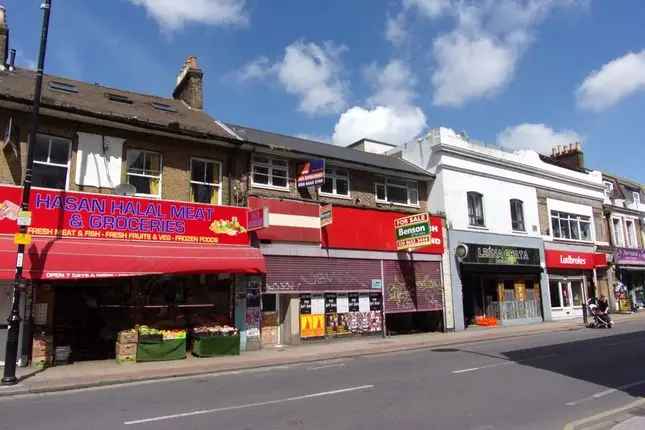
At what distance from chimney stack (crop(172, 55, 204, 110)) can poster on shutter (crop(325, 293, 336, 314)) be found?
986cm

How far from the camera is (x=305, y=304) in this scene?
64.8 ft

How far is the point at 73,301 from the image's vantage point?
53.4ft

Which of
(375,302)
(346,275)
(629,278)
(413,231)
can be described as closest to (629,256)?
(629,278)

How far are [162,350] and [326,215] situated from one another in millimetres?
7835

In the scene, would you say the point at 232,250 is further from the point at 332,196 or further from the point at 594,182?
the point at 594,182

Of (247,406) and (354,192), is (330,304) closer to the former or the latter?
(354,192)

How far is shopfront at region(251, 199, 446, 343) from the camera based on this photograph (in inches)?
755

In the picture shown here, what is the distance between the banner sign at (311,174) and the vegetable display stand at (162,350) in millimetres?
7721

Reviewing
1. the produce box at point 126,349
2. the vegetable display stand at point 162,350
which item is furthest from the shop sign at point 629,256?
the produce box at point 126,349

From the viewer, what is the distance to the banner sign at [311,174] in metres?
19.5

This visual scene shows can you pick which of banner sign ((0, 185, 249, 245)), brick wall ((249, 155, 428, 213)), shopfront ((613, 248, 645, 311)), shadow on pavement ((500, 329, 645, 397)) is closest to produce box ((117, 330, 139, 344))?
banner sign ((0, 185, 249, 245))

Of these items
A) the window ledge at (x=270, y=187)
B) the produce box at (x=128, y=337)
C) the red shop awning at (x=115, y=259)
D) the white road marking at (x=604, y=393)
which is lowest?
the white road marking at (x=604, y=393)

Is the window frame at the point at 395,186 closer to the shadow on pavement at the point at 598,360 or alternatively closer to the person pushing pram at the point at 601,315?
the shadow on pavement at the point at 598,360

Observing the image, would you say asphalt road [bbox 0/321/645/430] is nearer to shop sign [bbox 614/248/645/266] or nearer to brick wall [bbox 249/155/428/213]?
brick wall [bbox 249/155/428/213]
